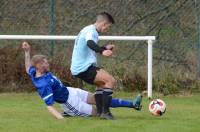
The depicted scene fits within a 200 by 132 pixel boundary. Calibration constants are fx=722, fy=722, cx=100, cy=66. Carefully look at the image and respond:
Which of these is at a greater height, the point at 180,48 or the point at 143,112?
the point at 180,48

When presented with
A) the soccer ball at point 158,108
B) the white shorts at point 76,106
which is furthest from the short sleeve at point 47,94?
the soccer ball at point 158,108

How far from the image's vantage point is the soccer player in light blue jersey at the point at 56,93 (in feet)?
33.4

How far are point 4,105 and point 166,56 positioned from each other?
4.43 metres

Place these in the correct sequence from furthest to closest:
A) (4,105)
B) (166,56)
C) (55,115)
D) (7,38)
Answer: (166,56)
(7,38)
(4,105)
(55,115)

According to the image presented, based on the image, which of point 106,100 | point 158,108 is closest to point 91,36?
point 106,100

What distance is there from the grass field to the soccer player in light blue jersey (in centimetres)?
26

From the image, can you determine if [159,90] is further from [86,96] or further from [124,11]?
[86,96]

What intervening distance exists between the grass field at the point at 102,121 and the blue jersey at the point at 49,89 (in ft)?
0.99

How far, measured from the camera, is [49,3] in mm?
15812

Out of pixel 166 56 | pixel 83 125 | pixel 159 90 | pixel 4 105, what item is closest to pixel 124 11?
pixel 166 56

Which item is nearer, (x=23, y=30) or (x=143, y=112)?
(x=143, y=112)

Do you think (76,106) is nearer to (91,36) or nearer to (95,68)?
(95,68)

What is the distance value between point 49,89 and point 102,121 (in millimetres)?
900

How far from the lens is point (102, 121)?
9945 mm
